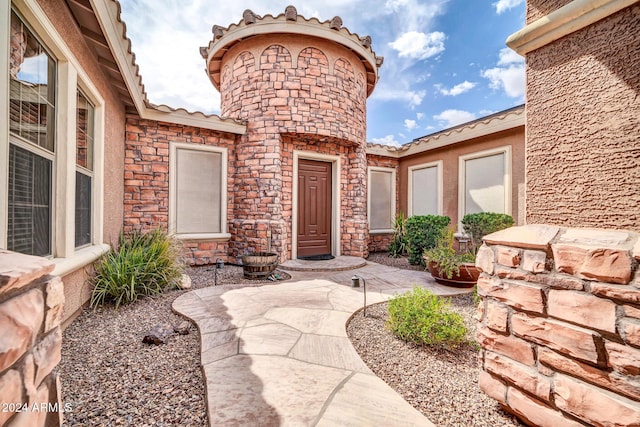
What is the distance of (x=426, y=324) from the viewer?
7.13 feet

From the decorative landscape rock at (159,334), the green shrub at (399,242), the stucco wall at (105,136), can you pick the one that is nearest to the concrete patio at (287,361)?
the decorative landscape rock at (159,334)

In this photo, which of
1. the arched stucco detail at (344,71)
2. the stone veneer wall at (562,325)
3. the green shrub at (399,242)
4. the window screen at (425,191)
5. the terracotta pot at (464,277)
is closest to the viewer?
the stone veneer wall at (562,325)

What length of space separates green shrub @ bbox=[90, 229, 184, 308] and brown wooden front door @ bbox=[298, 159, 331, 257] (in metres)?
2.55

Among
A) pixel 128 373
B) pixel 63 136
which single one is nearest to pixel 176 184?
pixel 63 136

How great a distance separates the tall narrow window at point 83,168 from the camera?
2791mm

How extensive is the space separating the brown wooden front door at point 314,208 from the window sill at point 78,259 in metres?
3.36

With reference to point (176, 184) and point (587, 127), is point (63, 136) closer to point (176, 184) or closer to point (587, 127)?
point (176, 184)

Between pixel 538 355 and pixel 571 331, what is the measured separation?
0.20 meters

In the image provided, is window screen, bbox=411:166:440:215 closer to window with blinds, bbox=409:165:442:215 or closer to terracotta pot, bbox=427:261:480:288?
window with blinds, bbox=409:165:442:215

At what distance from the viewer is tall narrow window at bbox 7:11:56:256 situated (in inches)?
71.4

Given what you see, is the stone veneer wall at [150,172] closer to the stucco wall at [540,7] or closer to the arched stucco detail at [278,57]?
the arched stucco detail at [278,57]

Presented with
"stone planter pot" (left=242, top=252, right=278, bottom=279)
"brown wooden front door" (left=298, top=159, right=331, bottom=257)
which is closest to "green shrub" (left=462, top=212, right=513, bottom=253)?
"brown wooden front door" (left=298, top=159, right=331, bottom=257)

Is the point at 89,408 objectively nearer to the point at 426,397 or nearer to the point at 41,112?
the point at 426,397

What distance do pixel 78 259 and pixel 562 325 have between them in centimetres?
358
